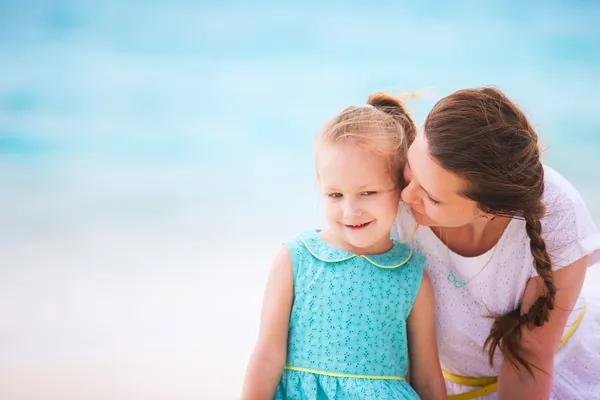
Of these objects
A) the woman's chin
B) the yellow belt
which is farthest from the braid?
the woman's chin

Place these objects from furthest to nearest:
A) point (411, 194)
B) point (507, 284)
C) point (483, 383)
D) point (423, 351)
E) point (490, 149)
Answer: point (483, 383) < point (507, 284) < point (423, 351) < point (411, 194) < point (490, 149)

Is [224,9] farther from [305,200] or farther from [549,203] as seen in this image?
[549,203]

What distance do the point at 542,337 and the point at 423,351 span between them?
0.32m

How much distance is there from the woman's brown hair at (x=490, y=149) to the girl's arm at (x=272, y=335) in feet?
1.59

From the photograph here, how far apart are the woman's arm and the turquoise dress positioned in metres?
0.33

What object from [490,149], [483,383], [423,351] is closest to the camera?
[490,149]

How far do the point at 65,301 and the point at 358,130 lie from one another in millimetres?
2235

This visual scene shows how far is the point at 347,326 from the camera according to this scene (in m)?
1.64

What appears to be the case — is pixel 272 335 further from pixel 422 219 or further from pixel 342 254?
pixel 422 219

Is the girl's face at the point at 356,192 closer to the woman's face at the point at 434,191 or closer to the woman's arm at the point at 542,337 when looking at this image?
the woman's face at the point at 434,191

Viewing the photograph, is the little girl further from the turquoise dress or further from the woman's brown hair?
the woman's brown hair

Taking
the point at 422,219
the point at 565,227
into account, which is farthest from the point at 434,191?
the point at 565,227

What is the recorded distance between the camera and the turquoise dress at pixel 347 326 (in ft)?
5.25

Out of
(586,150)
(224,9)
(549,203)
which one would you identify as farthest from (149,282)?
(586,150)
